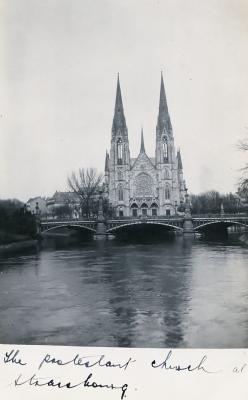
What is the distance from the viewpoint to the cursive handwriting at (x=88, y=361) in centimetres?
506

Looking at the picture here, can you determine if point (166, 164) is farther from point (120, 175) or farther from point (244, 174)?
point (244, 174)

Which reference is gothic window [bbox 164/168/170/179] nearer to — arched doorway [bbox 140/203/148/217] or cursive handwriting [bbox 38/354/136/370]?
arched doorway [bbox 140/203/148/217]

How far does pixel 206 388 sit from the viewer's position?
464 cm

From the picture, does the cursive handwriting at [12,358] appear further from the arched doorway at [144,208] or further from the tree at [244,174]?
the arched doorway at [144,208]

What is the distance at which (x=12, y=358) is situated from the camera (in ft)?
17.5

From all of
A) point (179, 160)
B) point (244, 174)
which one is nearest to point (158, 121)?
point (179, 160)

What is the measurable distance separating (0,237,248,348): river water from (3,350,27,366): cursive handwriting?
214 cm

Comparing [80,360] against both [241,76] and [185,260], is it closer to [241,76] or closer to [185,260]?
[241,76]

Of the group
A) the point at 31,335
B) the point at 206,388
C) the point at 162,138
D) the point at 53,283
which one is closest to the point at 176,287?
the point at 53,283

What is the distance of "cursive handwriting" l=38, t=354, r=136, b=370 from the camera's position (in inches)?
199

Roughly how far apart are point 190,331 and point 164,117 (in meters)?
59.8

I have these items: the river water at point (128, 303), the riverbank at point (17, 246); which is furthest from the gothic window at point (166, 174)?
the river water at point (128, 303)

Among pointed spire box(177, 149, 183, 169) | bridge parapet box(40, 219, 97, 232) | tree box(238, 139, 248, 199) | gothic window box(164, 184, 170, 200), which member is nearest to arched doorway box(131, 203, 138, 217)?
gothic window box(164, 184, 170, 200)
